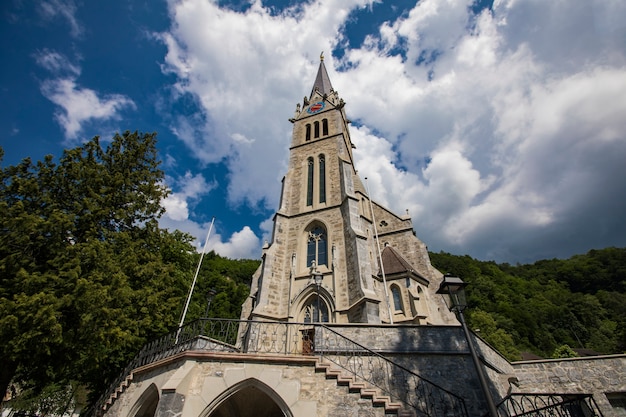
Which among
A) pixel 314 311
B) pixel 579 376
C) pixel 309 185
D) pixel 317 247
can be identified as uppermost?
pixel 309 185

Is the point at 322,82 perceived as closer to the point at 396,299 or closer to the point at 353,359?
the point at 396,299

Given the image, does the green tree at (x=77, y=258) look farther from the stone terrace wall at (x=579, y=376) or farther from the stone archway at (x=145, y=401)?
the stone terrace wall at (x=579, y=376)

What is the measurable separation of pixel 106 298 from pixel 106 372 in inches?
414

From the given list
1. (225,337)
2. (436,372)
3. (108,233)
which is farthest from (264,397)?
(108,233)

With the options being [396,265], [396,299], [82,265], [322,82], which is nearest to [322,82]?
[322,82]

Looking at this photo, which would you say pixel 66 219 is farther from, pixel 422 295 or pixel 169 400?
pixel 422 295

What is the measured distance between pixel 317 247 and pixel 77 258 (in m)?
11.7

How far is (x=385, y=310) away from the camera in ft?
50.4

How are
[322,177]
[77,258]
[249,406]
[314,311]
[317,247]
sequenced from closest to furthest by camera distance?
[77,258], [249,406], [314,311], [317,247], [322,177]

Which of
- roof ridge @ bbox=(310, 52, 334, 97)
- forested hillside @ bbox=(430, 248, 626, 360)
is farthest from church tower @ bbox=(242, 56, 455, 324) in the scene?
forested hillside @ bbox=(430, 248, 626, 360)

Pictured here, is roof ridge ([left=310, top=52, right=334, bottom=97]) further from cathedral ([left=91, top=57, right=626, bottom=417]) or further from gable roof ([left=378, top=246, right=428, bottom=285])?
gable roof ([left=378, top=246, right=428, bottom=285])

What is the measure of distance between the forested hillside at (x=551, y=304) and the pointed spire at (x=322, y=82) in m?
33.4

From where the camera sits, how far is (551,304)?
56.6m

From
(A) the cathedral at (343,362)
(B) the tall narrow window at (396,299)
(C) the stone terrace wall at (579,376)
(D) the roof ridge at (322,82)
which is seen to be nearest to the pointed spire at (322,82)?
(D) the roof ridge at (322,82)
